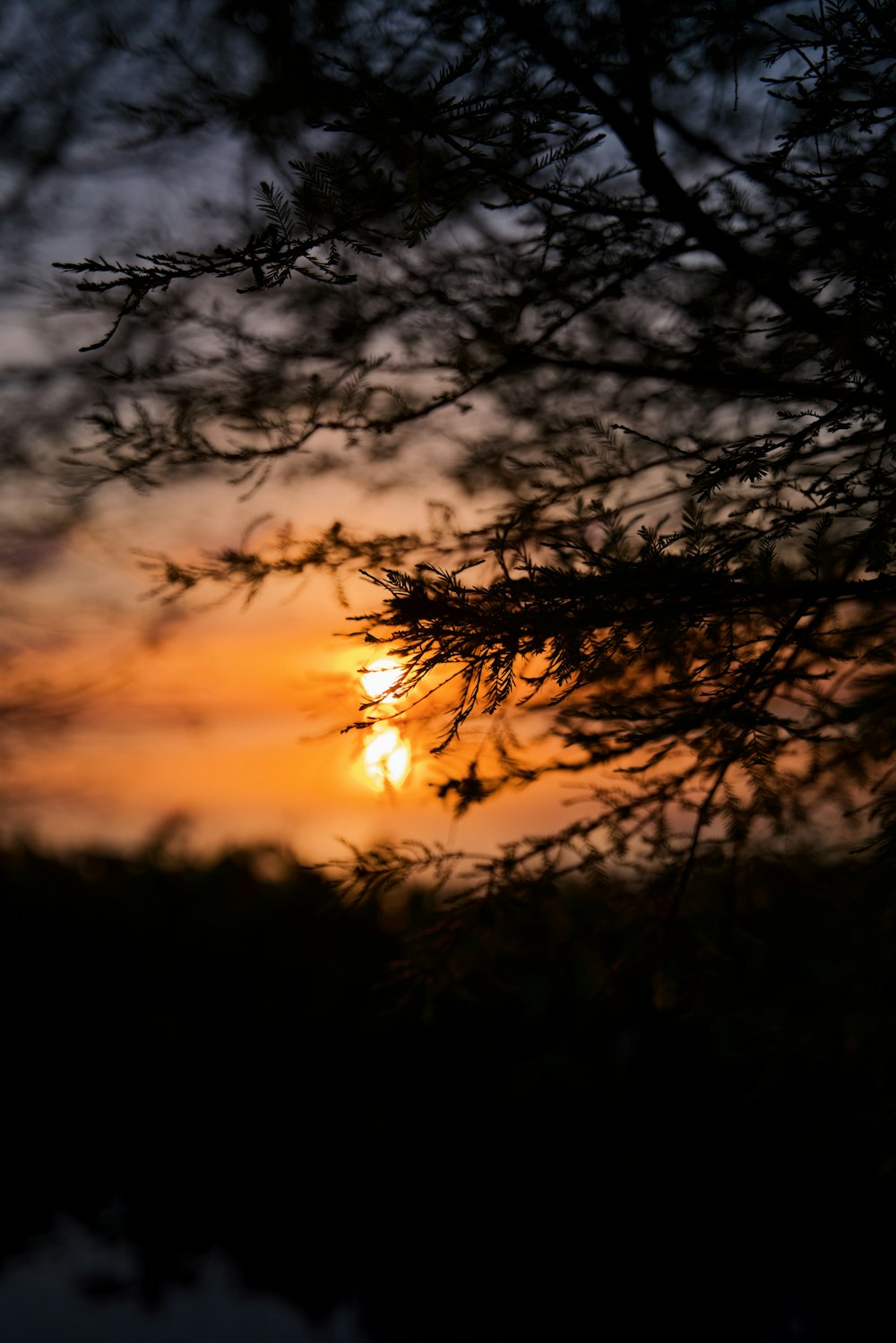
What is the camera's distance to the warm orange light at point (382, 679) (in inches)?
84.4

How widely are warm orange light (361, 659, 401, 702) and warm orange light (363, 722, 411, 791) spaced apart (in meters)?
0.18

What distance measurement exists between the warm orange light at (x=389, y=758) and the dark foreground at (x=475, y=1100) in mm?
452

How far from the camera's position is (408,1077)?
3.40m

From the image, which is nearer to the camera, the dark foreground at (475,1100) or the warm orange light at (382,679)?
the warm orange light at (382,679)

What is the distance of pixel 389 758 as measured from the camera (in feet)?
8.50

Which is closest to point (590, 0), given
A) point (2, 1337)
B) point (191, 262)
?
point (191, 262)

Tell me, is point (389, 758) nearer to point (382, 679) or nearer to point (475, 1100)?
point (382, 679)

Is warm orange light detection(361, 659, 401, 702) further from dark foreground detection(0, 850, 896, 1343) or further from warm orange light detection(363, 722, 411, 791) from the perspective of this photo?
dark foreground detection(0, 850, 896, 1343)

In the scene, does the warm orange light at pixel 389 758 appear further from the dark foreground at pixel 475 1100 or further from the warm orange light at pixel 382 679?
the dark foreground at pixel 475 1100

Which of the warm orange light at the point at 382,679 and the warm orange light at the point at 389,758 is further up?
the warm orange light at the point at 382,679

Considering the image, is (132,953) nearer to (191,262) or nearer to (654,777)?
(654,777)

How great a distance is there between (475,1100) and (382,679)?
1765mm

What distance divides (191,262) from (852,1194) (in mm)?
3109

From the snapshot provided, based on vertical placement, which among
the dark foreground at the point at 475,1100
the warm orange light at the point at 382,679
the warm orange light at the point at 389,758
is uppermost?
the warm orange light at the point at 382,679
